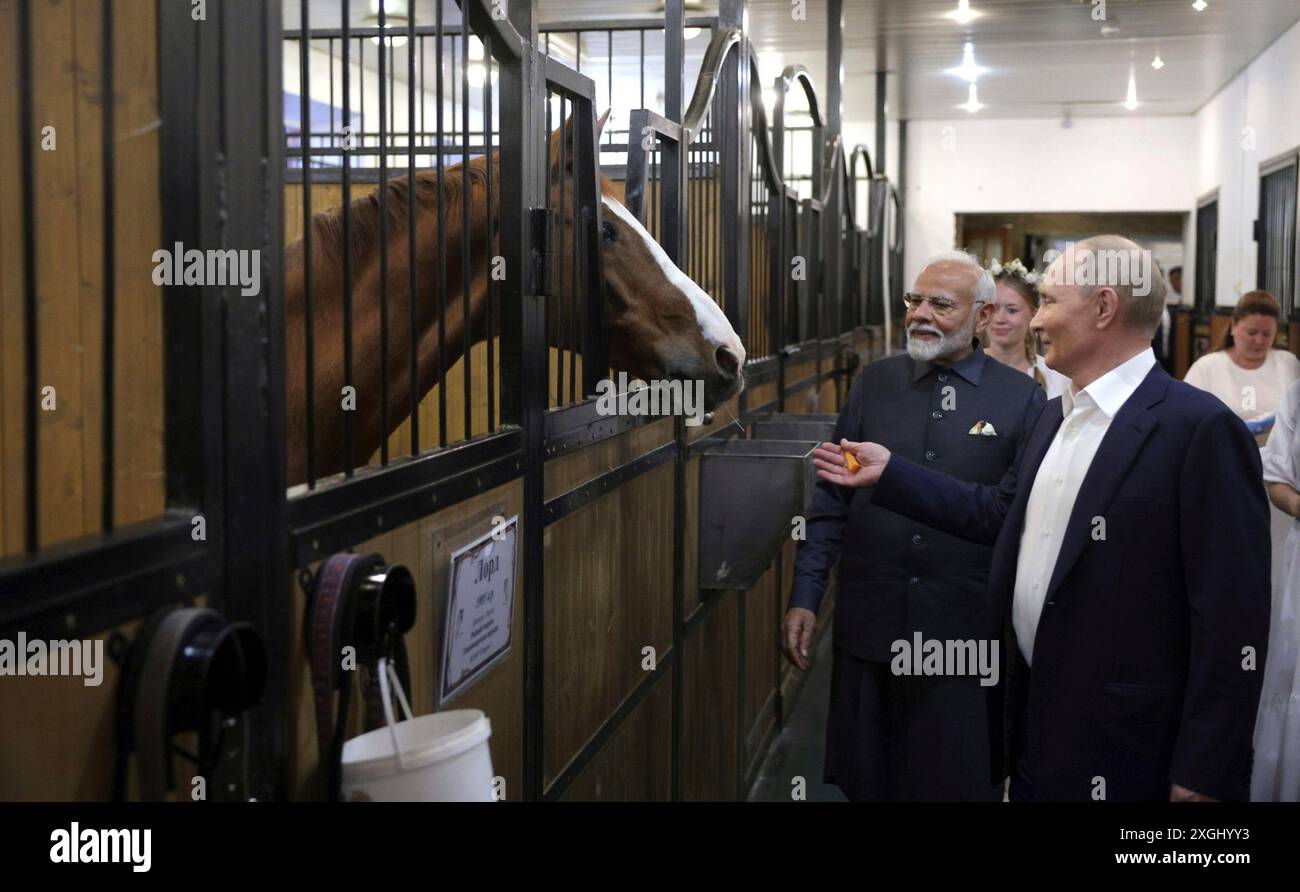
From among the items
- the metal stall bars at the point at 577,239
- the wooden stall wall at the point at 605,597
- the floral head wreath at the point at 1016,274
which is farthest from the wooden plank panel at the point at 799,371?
the metal stall bars at the point at 577,239

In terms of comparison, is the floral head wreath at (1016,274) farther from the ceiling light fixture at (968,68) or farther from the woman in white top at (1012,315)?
the ceiling light fixture at (968,68)

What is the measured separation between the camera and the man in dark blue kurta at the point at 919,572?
2643mm

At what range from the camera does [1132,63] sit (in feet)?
33.9

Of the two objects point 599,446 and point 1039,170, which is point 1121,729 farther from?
point 1039,170

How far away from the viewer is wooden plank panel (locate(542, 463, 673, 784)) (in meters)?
2.09

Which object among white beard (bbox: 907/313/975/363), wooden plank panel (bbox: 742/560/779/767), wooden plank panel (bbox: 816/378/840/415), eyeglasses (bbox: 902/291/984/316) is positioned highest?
eyeglasses (bbox: 902/291/984/316)

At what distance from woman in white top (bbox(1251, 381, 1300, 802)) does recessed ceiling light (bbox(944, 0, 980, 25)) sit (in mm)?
5792

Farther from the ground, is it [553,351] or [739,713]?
[553,351]

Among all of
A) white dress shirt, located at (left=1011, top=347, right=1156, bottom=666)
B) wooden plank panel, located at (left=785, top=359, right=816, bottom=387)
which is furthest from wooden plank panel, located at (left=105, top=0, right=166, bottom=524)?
wooden plank panel, located at (left=785, top=359, right=816, bottom=387)

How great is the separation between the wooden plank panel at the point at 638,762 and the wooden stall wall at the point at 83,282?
1.15 meters

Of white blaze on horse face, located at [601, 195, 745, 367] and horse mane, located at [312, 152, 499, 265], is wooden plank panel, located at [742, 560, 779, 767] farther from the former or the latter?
horse mane, located at [312, 152, 499, 265]
